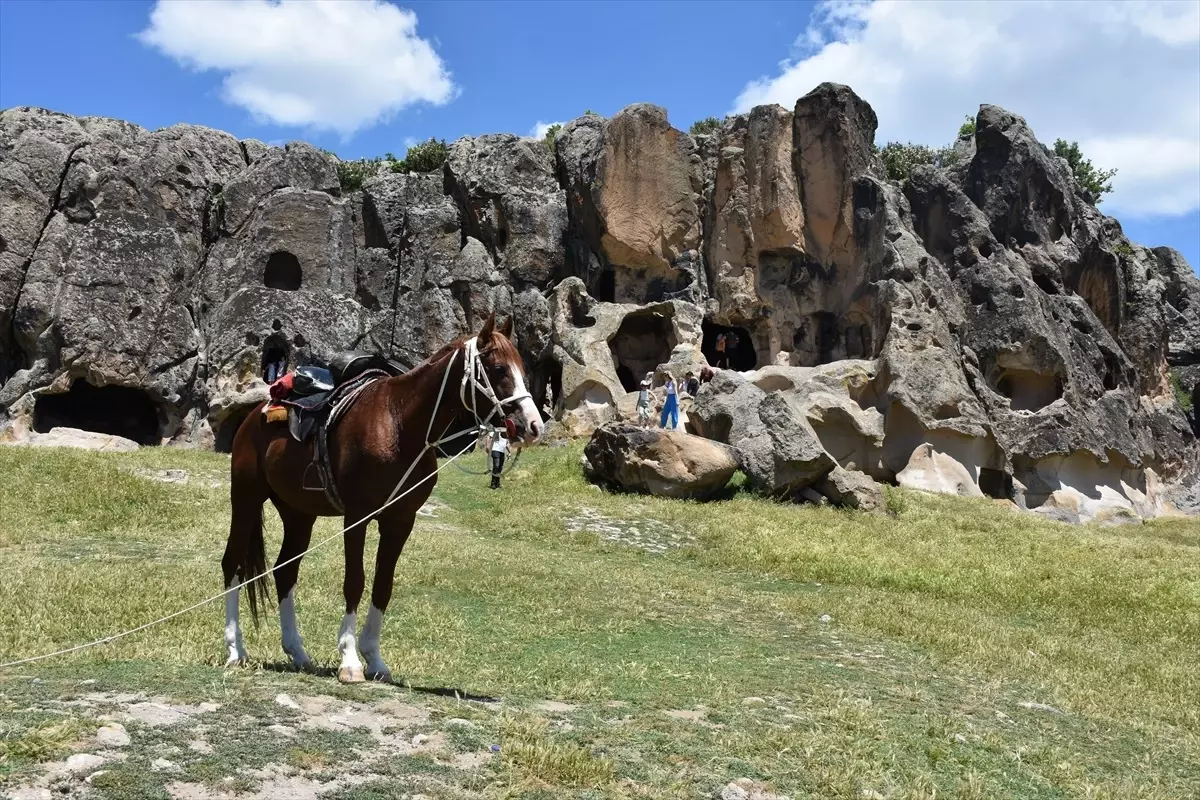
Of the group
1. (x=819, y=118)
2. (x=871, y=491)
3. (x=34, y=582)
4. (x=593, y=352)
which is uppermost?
(x=819, y=118)

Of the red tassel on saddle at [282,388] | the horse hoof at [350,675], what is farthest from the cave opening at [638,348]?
the horse hoof at [350,675]

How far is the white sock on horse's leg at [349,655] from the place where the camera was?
5809mm

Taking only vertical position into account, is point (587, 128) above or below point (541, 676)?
above

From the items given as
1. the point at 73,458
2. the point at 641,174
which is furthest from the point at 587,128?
the point at 73,458

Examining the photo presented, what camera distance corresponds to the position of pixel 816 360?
32.0m

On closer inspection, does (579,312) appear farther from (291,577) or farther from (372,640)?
(372,640)

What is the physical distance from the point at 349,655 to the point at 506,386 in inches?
75.4

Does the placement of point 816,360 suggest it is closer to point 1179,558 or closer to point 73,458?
point 1179,558

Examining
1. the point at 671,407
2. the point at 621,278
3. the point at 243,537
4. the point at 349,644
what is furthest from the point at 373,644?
the point at 621,278

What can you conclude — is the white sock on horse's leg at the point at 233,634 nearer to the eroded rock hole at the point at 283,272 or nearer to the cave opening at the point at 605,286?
the eroded rock hole at the point at 283,272

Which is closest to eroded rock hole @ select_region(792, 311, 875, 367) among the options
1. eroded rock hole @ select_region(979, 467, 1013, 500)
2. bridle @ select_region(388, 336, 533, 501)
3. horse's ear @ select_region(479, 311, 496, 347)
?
eroded rock hole @ select_region(979, 467, 1013, 500)

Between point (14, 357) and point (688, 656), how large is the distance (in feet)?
87.3

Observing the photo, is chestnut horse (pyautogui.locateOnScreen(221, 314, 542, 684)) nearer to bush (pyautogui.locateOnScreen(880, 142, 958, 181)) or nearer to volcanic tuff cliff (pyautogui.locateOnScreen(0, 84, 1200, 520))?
volcanic tuff cliff (pyautogui.locateOnScreen(0, 84, 1200, 520))

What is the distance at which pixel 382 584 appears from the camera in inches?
242
